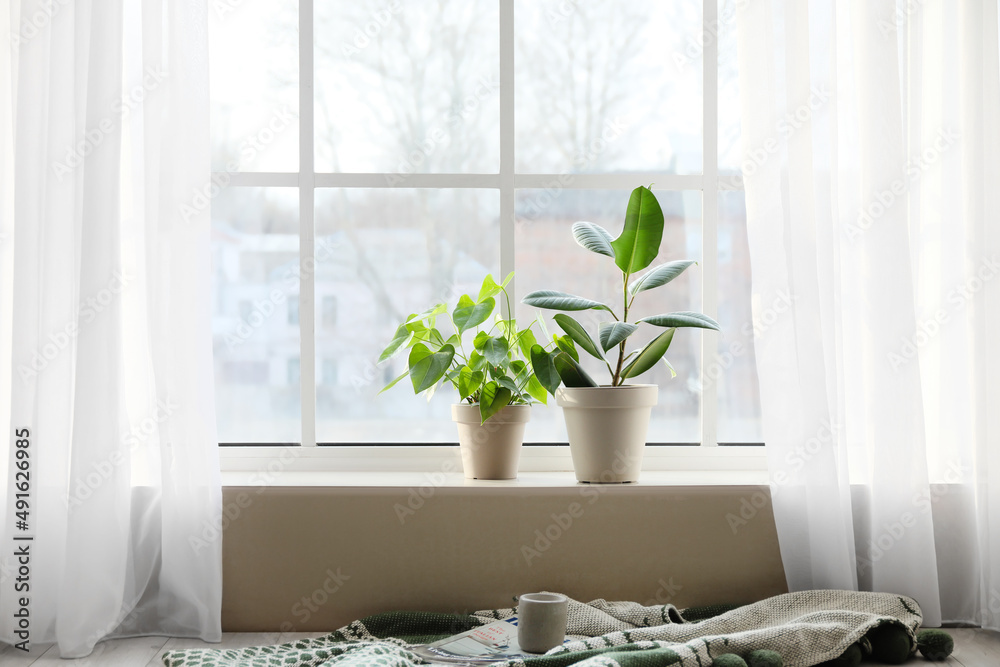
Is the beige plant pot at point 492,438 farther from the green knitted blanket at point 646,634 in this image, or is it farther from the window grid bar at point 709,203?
the window grid bar at point 709,203

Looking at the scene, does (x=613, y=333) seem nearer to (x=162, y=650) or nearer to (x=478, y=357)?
(x=478, y=357)

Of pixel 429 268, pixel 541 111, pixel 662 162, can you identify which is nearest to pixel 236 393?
pixel 429 268

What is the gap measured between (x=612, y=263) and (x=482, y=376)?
1.71 feet

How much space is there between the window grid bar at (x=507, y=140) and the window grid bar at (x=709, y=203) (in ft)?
1.67

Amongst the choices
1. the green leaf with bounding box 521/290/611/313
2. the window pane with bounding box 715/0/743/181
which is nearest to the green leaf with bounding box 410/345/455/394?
the green leaf with bounding box 521/290/611/313

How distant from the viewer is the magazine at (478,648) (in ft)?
5.21

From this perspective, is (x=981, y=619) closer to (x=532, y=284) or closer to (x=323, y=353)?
(x=532, y=284)

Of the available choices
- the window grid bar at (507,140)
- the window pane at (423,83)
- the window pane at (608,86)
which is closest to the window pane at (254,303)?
the window pane at (423,83)

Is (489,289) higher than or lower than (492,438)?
higher

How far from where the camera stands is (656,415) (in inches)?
87.7

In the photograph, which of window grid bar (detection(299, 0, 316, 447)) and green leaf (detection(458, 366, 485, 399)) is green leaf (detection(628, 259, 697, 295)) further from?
window grid bar (detection(299, 0, 316, 447))

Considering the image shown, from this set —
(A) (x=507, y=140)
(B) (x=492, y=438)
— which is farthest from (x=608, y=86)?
(B) (x=492, y=438)

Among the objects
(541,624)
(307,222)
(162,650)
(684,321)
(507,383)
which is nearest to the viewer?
(541,624)

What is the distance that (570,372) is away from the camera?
1.94 meters
